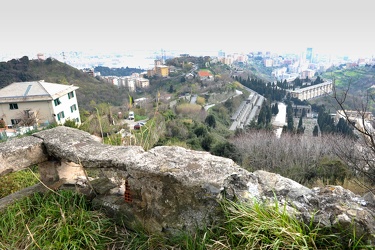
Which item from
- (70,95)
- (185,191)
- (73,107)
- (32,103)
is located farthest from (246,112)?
(185,191)

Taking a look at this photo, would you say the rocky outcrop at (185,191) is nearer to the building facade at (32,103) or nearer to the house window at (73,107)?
the building facade at (32,103)

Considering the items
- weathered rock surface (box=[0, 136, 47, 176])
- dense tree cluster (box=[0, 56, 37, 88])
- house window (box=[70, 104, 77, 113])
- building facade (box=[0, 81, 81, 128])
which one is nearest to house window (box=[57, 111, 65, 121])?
building facade (box=[0, 81, 81, 128])

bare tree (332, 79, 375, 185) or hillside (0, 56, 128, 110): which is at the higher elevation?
bare tree (332, 79, 375, 185)

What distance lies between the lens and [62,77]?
4178 cm

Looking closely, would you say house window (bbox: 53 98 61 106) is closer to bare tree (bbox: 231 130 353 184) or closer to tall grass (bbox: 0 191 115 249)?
bare tree (bbox: 231 130 353 184)

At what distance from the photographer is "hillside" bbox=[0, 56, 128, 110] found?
3675cm

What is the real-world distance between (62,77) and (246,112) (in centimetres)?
3014

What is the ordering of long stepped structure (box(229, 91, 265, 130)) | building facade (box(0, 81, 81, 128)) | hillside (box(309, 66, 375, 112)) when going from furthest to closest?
long stepped structure (box(229, 91, 265, 130)) → building facade (box(0, 81, 81, 128)) → hillside (box(309, 66, 375, 112))

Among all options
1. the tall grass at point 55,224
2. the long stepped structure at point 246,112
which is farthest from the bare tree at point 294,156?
the long stepped structure at point 246,112

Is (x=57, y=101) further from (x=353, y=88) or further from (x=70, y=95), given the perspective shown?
(x=353, y=88)

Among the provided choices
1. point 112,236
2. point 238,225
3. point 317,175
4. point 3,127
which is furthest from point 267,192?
point 3,127

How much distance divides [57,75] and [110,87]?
28.5 feet

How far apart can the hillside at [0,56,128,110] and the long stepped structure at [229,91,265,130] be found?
1799 cm

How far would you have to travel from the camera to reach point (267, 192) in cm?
197
